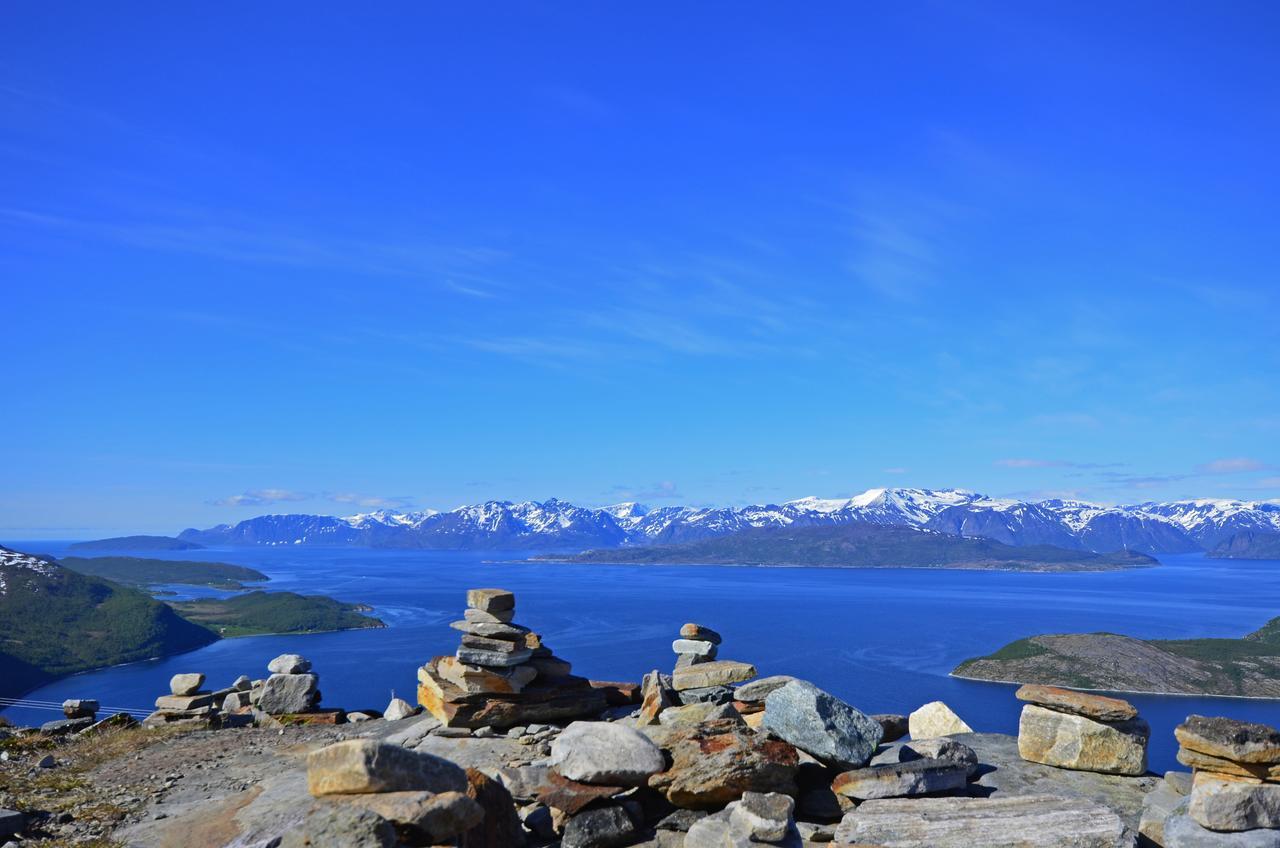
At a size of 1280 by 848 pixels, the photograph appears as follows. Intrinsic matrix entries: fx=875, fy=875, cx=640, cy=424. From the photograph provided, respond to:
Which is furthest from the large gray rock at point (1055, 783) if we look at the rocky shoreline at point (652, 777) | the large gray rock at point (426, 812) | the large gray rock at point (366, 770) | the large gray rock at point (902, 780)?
the large gray rock at point (366, 770)

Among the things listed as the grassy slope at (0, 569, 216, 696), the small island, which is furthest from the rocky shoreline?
the grassy slope at (0, 569, 216, 696)

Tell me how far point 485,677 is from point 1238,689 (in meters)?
164

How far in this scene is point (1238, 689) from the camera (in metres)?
141

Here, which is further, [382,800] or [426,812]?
[382,800]

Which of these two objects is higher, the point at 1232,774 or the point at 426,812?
the point at 426,812

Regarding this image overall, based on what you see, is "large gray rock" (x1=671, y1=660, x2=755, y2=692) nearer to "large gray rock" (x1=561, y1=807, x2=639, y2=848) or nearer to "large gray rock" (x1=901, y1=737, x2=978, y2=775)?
"large gray rock" (x1=901, y1=737, x2=978, y2=775)

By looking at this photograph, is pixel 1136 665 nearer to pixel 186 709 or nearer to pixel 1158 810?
pixel 1158 810

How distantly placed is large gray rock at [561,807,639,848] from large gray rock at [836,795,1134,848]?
2.66 metres

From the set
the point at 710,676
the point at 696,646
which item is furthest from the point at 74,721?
the point at 710,676

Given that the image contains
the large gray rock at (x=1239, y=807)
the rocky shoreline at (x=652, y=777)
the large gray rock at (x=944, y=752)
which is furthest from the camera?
the large gray rock at (x=944, y=752)

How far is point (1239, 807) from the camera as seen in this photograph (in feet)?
32.7

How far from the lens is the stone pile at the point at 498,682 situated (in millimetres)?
16734

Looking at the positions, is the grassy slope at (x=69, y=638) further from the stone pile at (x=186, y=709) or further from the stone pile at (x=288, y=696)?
the stone pile at (x=288, y=696)

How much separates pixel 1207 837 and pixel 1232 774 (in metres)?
1.86
